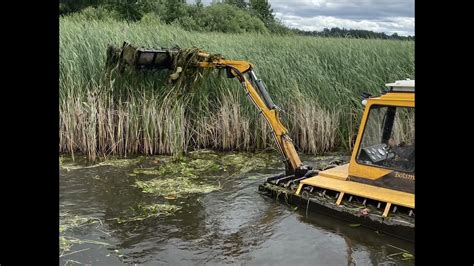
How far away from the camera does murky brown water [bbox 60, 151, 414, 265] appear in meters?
4.56

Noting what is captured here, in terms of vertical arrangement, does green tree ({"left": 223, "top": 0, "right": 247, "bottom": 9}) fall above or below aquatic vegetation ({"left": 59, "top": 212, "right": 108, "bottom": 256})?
above

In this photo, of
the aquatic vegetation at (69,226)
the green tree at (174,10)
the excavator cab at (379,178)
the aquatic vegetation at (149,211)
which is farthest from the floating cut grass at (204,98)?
the green tree at (174,10)

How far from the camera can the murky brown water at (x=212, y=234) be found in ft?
15.0

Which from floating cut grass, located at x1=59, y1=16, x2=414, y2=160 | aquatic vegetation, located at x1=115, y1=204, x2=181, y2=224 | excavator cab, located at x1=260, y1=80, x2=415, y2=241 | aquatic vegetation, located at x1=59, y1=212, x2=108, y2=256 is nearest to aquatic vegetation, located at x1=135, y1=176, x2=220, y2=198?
aquatic vegetation, located at x1=115, y1=204, x2=181, y2=224

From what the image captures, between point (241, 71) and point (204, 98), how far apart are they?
7.36ft

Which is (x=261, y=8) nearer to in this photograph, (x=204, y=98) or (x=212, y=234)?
(x=204, y=98)

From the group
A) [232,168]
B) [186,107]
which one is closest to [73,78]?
[186,107]

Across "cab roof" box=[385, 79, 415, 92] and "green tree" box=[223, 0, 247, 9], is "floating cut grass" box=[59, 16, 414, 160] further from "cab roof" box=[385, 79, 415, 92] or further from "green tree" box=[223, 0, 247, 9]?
"green tree" box=[223, 0, 247, 9]

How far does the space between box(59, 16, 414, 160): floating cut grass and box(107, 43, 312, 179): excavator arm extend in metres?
0.76

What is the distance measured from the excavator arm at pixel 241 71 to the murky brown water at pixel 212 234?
2.29 ft

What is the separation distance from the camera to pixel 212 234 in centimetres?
516
